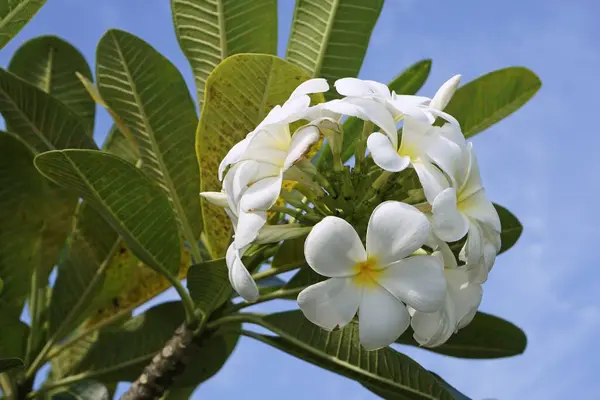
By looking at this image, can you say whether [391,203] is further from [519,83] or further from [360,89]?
[519,83]

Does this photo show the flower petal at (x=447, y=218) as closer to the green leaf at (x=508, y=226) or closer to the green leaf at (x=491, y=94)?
the green leaf at (x=491, y=94)

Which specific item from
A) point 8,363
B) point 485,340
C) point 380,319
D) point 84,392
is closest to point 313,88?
point 380,319

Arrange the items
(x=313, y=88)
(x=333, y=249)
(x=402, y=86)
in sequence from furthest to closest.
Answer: (x=402, y=86) < (x=313, y=88) < (x=333, y=249)

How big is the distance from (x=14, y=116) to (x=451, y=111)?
0.96 m

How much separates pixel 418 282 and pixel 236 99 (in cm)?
56

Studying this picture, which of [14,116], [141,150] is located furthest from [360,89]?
[14,116]

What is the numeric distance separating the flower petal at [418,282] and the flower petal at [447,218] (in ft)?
0.13

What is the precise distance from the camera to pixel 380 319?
3.19 feet

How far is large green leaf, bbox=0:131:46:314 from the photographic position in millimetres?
1590

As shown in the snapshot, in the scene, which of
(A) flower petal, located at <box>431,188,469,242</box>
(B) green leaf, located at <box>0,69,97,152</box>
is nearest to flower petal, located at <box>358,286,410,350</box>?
(A) flower petal, located at <box>431,188,469,242</box>

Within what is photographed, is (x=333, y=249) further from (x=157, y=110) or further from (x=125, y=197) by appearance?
(x=157, y=110)

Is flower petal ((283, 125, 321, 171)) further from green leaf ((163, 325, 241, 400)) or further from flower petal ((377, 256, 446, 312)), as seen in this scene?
green leaf ((163, 325, 241, 400))

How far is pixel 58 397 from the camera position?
1710 millimetres

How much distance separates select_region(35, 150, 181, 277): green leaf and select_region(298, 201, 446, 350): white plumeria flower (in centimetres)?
48
